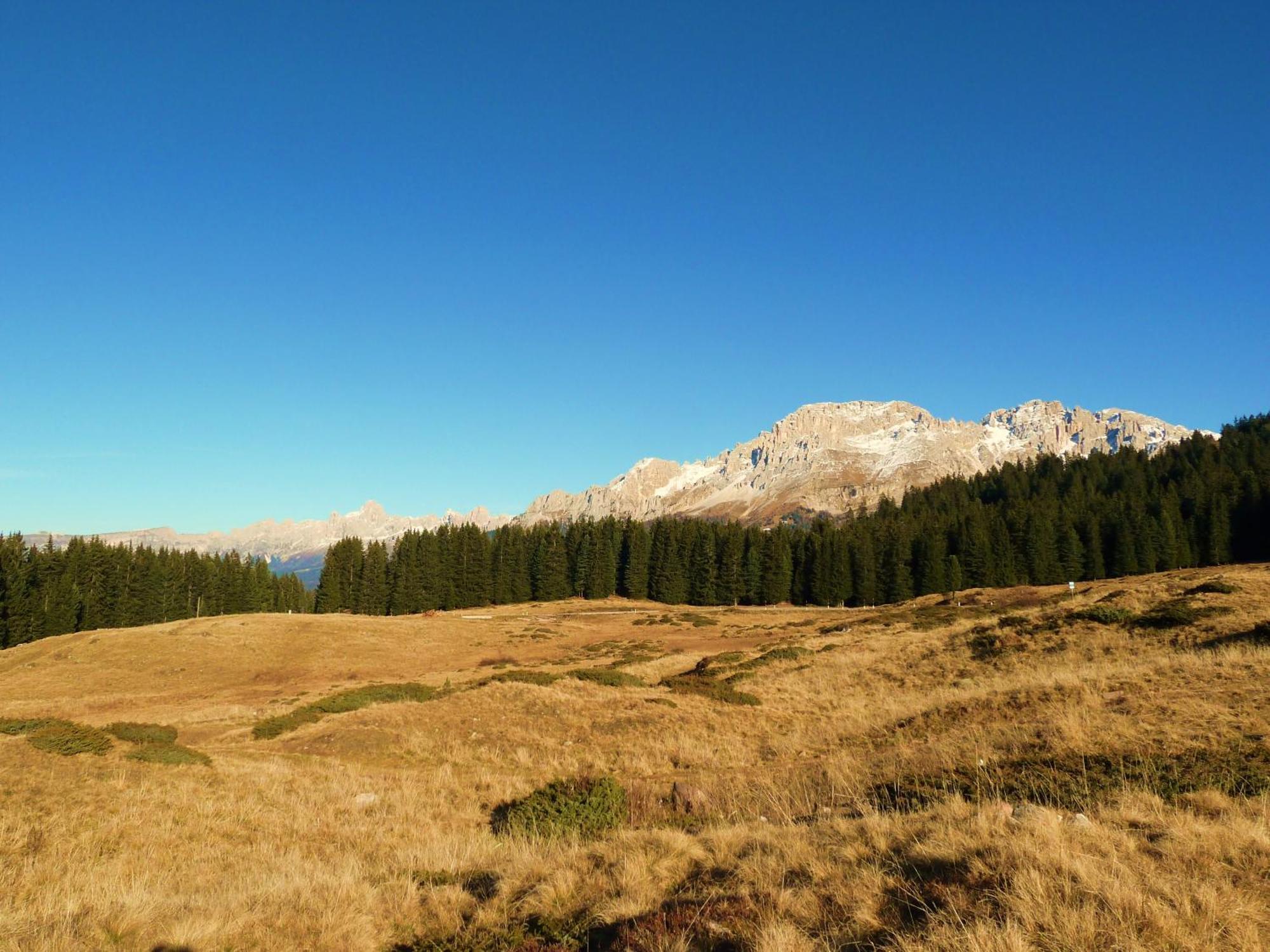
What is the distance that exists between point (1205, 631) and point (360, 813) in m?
30.3

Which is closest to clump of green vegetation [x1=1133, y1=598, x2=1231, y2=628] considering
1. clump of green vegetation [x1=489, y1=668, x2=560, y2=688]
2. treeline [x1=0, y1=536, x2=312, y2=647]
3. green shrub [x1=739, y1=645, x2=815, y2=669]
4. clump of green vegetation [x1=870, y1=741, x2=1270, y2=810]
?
green shrub [x1=739, y1=645, x2=815, y2=669]

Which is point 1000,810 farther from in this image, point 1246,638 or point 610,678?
point 610,678

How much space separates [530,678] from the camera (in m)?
31.5

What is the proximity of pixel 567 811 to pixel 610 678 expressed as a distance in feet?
63.9

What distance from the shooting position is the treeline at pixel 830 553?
97188 millimetres

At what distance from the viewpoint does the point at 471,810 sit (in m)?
14.7

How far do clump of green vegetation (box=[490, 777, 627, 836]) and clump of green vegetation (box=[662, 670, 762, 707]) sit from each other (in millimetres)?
13133

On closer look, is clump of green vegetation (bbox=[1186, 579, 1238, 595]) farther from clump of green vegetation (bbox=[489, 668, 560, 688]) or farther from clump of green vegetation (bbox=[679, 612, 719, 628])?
clump of green vegetation (bbox=[679, 612, 719, 628])

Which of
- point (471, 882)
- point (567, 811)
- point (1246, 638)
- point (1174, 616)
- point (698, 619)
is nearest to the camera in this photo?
point (471, 882)

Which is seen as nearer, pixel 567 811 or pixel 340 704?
pixel 567 811

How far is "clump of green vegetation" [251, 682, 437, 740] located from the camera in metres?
24.8

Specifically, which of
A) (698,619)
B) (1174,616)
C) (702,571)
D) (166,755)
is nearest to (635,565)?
(702,571)

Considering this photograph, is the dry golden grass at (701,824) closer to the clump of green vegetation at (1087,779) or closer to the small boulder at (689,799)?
the small boulder at (689,799)

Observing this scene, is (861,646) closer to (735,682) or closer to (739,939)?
(735,682)
